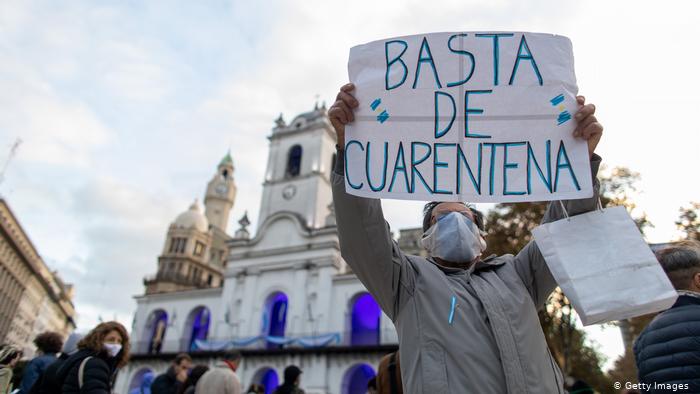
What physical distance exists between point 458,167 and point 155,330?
3647cm

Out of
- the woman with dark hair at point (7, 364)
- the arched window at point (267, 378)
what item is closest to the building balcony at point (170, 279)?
the arched window at point (267, 378)

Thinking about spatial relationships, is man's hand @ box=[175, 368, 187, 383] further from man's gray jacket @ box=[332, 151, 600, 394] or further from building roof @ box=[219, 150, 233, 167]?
building roof @ box=[219, 150, 233, 167]

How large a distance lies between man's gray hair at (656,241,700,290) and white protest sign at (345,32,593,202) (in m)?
1.05

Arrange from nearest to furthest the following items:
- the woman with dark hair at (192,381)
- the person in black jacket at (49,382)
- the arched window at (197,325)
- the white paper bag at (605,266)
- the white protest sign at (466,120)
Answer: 1. the white paper bag at (605,266)
2. the white protest sign at (466,120)
3. the person in black jacket at (49,382)
4. the woman with dark hair at (192,381)
5. the arched window at (197,325)

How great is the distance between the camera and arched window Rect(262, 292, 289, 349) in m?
28.9

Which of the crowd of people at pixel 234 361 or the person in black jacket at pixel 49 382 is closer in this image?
the crowd of people at pixel 234 361

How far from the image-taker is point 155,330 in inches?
1364

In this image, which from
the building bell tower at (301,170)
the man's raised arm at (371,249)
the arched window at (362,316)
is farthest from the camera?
the building bell tower at (301,170)

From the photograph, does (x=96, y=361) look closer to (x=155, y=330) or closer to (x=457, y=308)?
(x=457, y=308)

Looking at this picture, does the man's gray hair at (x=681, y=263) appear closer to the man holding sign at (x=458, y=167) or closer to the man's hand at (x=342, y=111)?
the man holding sign at (x=458, y=167)

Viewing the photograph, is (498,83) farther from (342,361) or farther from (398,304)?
(342,361)

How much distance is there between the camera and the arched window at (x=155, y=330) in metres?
32.9

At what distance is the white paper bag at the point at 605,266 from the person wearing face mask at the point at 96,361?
12.3 feet

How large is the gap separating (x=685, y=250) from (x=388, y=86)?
214 centimetres
